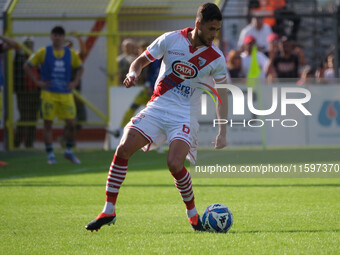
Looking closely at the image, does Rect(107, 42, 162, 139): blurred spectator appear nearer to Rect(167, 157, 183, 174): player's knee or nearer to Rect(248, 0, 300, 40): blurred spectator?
Rect(248, 0, 300, 40): blurred spectator

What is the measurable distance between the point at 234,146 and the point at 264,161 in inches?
78.4

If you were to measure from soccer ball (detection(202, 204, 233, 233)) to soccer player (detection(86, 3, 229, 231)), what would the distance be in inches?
4.3

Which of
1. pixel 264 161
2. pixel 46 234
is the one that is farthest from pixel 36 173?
pixel 46 234

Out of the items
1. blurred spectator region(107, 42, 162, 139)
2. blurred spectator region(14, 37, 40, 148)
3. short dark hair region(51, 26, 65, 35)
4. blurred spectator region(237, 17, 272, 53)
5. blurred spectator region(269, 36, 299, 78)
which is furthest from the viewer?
blurred spectator region(237, 17, 272, 53)

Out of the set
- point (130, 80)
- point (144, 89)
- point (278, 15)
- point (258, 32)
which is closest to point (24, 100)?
point (144, 89)

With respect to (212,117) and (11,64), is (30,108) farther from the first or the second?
(212,117)

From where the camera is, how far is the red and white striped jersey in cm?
696

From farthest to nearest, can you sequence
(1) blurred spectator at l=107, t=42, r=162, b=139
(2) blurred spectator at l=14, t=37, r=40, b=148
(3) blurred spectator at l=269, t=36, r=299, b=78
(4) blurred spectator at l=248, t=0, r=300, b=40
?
(4) blurred spectator at l=248, t=0, r=300, b=40 → (3) blurred spectator at l=269, t=36, r=299, b=78 → (2) blurred spectator at l=14, t=37, r=40, b=148 → (1) blurred spectator at l=107, t=42, r=162, b=139

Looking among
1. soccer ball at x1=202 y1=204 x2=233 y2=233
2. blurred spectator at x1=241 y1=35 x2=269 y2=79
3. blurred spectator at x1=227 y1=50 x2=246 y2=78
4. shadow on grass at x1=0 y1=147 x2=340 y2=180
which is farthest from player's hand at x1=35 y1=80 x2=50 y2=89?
soccer ball at x1=202 y1=204 x2=233 y2=233

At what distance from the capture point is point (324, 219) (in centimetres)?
728

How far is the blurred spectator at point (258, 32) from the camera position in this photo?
18875mm

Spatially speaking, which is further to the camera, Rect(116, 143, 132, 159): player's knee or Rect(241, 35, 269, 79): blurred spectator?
Rect(241, 35, 269, 79): blurred spectator

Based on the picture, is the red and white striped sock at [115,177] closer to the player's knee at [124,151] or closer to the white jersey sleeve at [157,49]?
the player's knee at [124,151]

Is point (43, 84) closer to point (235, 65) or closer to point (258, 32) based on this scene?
point (235, 65)
